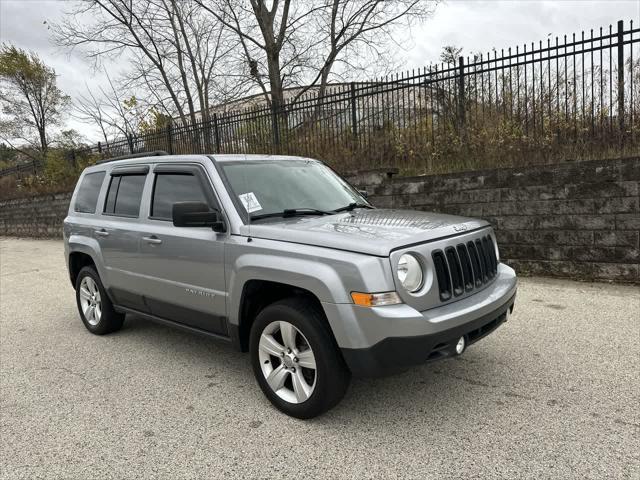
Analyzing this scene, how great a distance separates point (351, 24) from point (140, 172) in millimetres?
14148

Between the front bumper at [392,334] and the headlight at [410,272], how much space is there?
0.47 feet

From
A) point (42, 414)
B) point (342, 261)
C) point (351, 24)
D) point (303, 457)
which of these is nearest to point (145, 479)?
point (303, 457)

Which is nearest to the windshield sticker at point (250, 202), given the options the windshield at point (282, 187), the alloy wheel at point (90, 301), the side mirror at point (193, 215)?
the windshield at point (282, 187)

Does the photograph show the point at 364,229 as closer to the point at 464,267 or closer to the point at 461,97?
the point at 464,267

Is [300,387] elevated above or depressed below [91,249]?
below

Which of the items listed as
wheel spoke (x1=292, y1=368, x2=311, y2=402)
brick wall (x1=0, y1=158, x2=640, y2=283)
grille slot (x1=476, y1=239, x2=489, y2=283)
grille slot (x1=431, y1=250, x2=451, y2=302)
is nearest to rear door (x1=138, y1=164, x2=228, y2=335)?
wheel spoke (x1=292, y1=368, x2=311, y2=402)

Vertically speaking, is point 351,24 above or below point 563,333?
above

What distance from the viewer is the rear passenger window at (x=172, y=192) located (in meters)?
3.92

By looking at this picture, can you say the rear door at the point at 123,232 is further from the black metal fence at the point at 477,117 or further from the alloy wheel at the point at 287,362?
the black metal fence at the point at 477,117

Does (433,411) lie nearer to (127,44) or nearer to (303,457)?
(303,457)

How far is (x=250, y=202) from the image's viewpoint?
12.1 ft

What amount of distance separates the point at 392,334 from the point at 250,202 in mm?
1543

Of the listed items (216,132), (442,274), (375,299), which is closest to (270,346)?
(375,299)

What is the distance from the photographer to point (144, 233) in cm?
427
